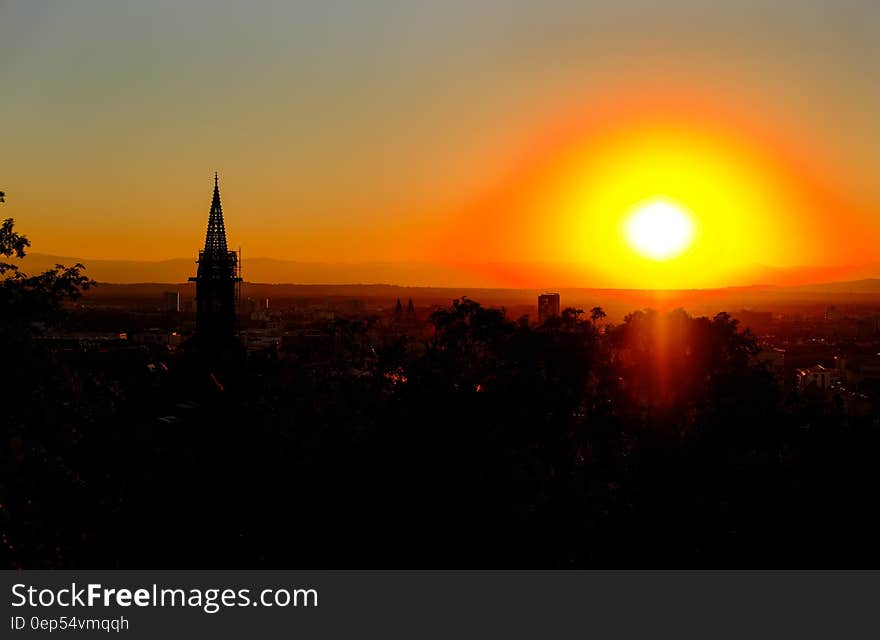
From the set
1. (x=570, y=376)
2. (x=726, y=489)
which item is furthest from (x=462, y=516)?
(x=570, y=376)

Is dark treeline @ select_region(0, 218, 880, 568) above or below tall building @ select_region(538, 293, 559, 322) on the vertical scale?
below

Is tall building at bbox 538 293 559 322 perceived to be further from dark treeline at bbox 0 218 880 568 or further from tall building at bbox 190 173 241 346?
tall building at bbox 190 173 241 346

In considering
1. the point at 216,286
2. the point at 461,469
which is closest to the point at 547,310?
the point at 461,469

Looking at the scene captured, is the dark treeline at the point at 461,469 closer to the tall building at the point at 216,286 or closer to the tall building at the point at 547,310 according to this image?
the tall building at the point at 547,310

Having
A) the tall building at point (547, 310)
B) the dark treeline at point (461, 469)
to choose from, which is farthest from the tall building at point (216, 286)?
the dark treeline at point (461, 469)

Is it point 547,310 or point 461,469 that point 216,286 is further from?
point 461,469

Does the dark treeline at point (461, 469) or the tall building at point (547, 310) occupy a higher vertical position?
the tall building at point (547, 310)

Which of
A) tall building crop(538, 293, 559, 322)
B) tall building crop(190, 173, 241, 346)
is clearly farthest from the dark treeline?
tall building crop(190, 173, 241, 346)

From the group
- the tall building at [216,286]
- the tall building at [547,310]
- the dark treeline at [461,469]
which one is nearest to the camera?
the dark treeline at [461,469]
